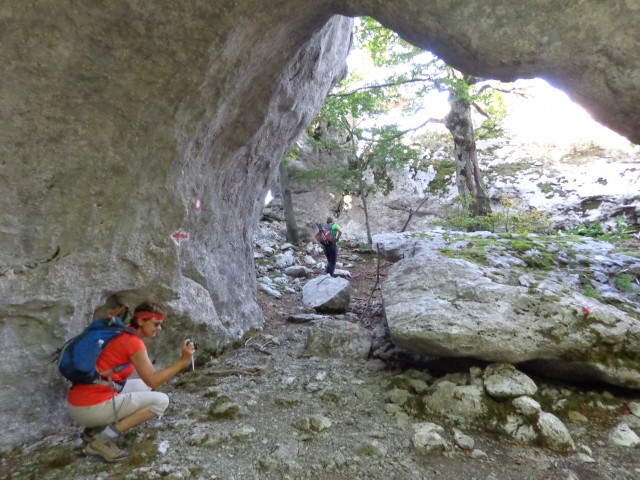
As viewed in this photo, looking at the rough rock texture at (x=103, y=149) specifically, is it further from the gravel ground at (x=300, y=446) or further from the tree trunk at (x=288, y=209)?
the tree trunk at (x=288, y=209)

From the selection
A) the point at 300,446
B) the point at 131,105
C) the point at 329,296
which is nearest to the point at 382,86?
the point at 329,296

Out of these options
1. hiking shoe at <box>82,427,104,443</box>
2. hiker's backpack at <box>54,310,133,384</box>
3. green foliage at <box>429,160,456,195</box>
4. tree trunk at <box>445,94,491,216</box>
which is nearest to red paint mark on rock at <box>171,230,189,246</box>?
hiker's backpack at <box>54,310,133,384</box>

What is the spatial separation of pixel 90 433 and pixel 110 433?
0.94ft

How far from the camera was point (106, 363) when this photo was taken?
12.3 feet

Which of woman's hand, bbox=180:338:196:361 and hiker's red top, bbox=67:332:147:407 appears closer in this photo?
hiker's red top, bbox=67:332:147:407

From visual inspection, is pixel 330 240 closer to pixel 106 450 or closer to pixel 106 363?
pixel 106 363

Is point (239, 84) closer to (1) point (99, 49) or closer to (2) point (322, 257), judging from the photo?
(1) point (99, 49)

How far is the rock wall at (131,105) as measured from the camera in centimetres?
365

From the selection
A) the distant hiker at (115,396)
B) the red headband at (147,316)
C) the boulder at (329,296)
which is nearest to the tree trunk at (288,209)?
the boulder at (329,296)

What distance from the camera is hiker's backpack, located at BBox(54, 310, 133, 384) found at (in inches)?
143

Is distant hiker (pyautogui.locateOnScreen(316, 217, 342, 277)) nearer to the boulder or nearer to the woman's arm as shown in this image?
the boulder

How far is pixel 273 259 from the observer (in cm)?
1509

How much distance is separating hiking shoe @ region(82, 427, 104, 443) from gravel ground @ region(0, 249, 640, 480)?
0.44 feet

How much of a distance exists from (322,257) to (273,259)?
2826 millimetres
